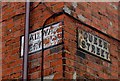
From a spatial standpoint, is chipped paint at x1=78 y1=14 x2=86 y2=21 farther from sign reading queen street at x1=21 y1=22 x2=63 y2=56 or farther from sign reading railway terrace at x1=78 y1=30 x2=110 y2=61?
sign reading queen street at x1=21 y1=22 x2=63 y2=56

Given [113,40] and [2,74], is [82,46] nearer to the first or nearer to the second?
[113,40]

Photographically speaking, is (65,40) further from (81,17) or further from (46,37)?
(81,17)

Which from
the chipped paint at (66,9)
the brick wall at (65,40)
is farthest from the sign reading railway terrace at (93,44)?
the chipped paint at (66,9)

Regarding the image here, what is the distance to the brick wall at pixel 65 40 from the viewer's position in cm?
400

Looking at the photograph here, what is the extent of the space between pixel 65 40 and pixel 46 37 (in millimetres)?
253

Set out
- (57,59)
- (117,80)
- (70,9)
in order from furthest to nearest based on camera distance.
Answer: (117,80) < (70,9) < (57,59)

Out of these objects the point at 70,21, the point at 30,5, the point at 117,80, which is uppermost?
the point at 30,5

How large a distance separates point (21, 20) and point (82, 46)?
2.60 feet

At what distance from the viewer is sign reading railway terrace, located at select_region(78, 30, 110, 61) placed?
4234 mm

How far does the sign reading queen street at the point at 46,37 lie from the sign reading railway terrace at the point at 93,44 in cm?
27

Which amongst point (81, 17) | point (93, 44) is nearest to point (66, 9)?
point (81, 17)

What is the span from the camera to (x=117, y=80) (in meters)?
4.59

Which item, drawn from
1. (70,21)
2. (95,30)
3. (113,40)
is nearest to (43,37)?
(70,21)

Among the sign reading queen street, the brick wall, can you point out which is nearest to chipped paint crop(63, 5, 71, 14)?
the brick wall
